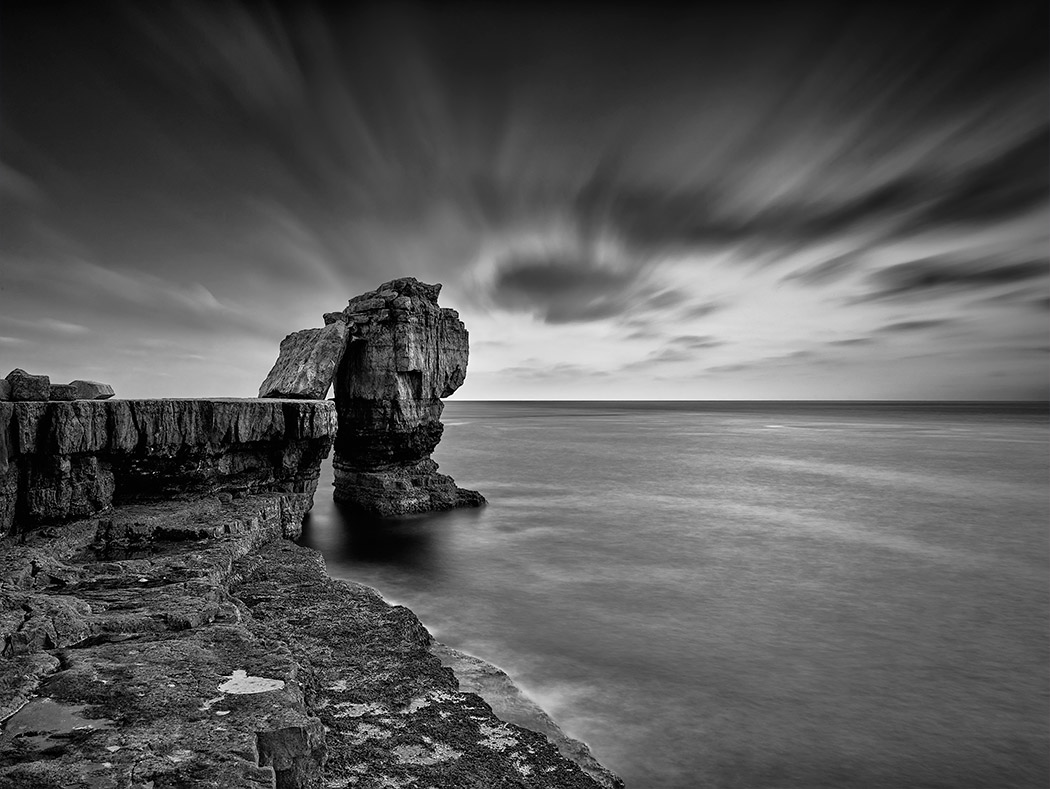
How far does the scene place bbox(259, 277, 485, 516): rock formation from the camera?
21.7 m

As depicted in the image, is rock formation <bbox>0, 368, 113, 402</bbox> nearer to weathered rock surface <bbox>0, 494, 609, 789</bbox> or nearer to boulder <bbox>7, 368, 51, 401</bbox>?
boulder <bbox>7, 368, 51, 401</bbox>

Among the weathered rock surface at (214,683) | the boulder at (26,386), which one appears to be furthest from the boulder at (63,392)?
the weathered rock surface at (214,683)

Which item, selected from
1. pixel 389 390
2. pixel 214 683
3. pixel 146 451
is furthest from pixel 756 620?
pixel 389 390

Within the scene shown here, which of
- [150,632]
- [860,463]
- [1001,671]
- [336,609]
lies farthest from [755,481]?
[150,632]

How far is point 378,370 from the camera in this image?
71.6 feet

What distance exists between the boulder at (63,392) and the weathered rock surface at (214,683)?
2714mm

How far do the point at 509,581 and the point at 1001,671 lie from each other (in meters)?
11.3

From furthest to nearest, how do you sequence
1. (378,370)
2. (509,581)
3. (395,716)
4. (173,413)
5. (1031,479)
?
(1031,479), (378,370), (509,581), (173,413), (395,716)

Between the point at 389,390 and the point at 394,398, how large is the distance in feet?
1.26

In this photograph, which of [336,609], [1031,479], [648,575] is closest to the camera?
[336,609]

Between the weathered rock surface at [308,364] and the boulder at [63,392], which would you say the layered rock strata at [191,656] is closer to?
the boulder at [63,392]

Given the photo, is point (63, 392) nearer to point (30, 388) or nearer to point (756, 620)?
point (30, 388)

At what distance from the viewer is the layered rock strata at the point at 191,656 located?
383 cm

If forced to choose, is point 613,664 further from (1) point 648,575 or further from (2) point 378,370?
(2) point 378,370
